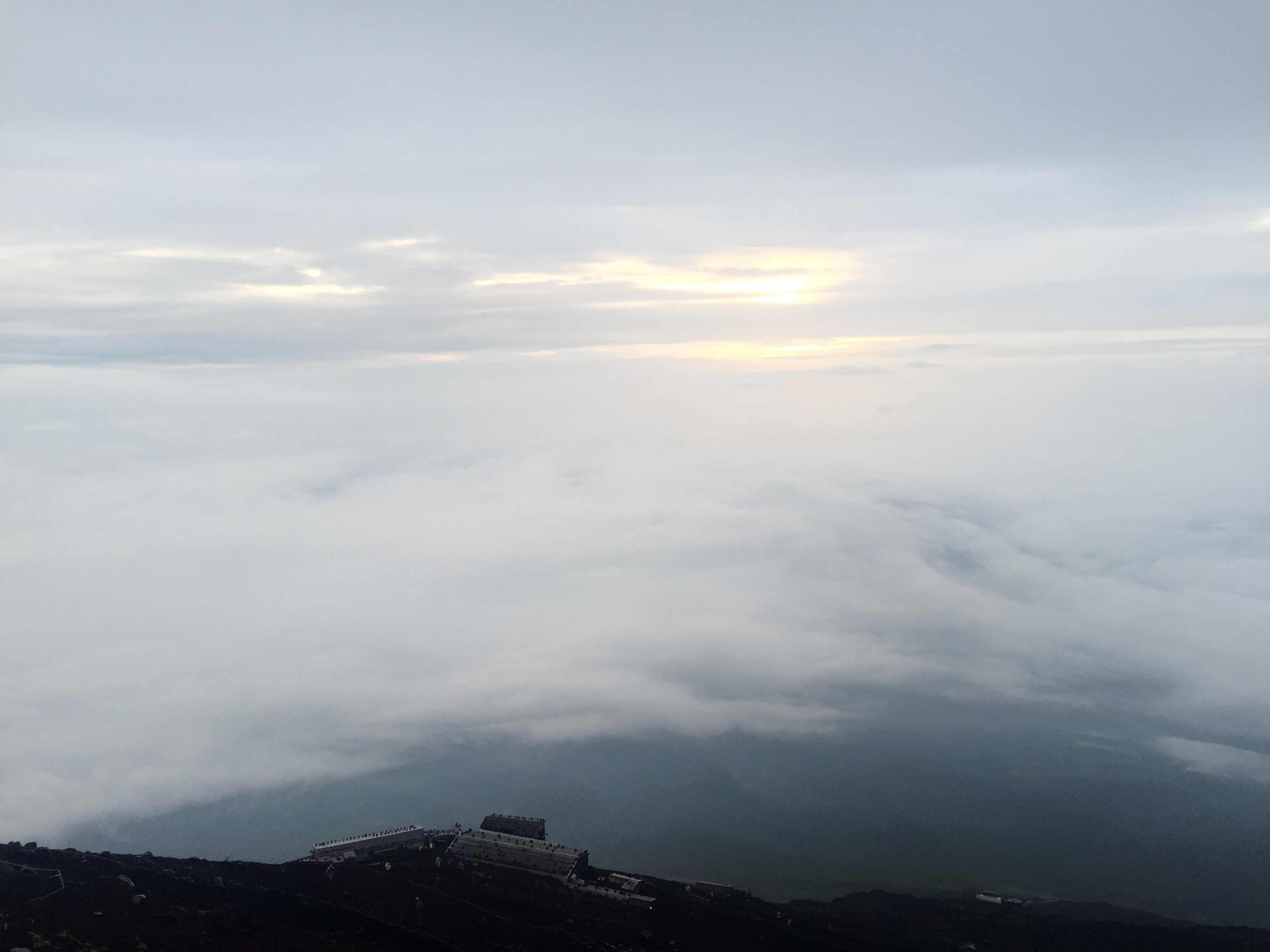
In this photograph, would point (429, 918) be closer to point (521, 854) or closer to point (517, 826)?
point (521, 854)

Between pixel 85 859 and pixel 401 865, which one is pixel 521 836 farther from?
pixel 85 859

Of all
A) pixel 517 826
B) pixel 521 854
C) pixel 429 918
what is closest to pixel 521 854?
pixel 521 854

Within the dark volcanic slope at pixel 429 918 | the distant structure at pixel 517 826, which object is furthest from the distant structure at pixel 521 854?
the distant structure at pixel 517 826

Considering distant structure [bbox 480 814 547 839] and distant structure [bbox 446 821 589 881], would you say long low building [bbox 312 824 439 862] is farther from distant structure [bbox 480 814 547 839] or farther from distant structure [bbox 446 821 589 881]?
distant structure [bbox 480 814 547 839]

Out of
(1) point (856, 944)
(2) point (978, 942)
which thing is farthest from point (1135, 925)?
(1) point (856, 944)

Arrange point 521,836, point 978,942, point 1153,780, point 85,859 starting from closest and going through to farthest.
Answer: point 85,859
point 978,942
point 521,836
point 1153,780

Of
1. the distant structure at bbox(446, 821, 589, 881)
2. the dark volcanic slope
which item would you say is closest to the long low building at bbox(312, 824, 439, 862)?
the dark volcanic slope
